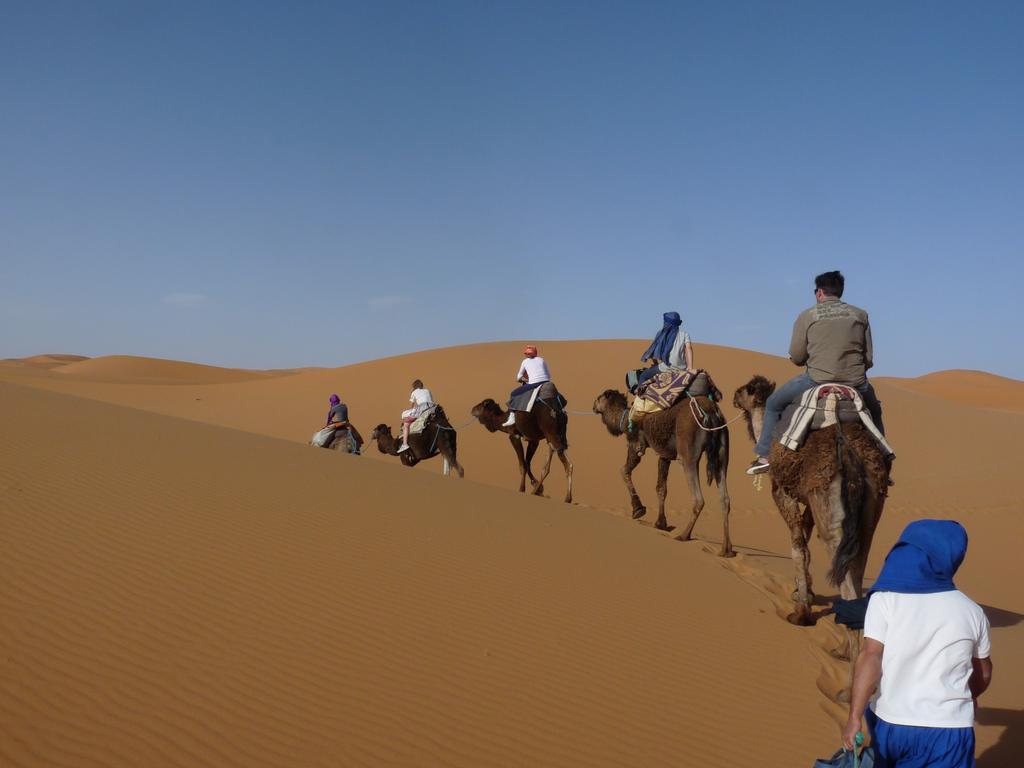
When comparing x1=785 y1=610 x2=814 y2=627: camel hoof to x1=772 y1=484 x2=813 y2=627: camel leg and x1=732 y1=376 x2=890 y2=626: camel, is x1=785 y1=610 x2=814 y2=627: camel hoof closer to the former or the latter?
x1=772 y1=484 x2=813 y2=627: camel leg

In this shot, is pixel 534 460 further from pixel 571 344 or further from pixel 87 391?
pixel 87 391

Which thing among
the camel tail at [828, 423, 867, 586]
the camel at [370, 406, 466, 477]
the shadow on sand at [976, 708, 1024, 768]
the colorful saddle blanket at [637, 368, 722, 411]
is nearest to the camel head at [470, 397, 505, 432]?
the camel at [370, 406, 466, 477]

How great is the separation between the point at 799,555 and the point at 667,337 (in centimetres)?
493

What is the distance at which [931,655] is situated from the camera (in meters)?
3.36

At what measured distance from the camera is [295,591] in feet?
21.0

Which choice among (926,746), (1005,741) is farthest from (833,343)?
(926,746)

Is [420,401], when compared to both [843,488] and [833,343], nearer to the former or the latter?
[833,343]

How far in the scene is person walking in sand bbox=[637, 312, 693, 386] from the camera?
11.9 m

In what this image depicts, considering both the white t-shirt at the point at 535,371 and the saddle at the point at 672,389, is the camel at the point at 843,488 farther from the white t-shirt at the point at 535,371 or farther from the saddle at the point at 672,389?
the white t-shirt at the point at 535,371

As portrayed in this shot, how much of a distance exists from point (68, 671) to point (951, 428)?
32186 mm

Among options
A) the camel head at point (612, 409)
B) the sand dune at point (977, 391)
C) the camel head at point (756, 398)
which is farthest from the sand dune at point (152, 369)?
the camel head at point (756, 398)

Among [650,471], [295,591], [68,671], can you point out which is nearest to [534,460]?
[650,471]

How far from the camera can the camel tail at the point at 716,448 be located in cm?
1125

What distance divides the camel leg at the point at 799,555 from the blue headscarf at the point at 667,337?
175 inches
